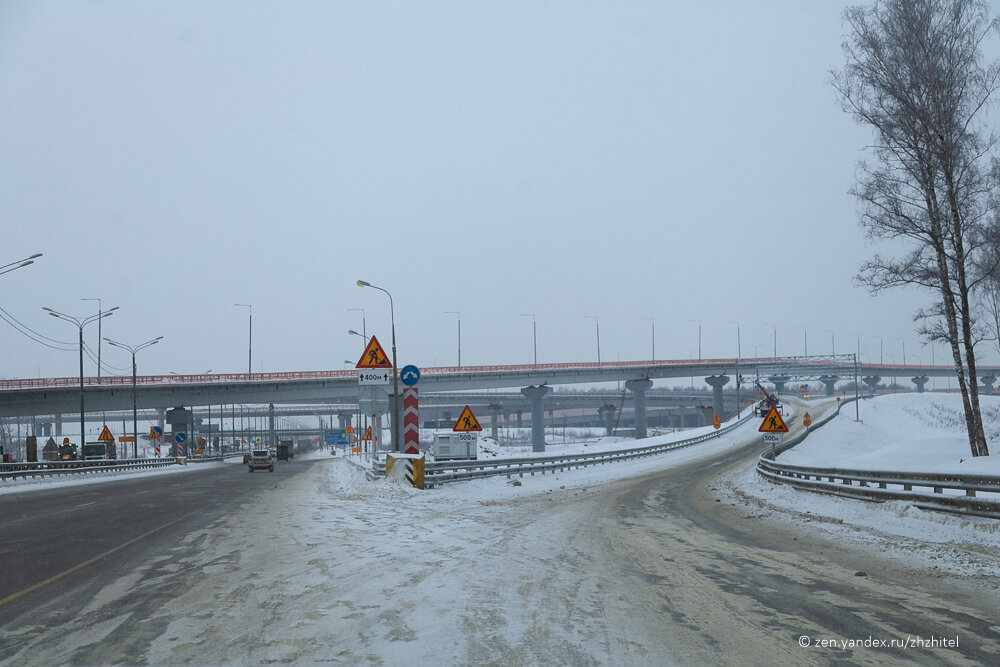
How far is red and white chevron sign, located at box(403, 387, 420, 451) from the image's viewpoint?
2452cm

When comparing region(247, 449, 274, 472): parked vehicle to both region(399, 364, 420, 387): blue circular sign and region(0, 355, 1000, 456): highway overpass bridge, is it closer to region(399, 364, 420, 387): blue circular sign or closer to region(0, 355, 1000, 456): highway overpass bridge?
region(0, 355, 1000, 456): highway overpass bridge

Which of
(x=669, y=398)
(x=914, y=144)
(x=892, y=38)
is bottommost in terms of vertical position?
(x=669, y=398)

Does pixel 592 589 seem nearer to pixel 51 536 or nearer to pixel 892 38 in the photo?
pixel 51 536

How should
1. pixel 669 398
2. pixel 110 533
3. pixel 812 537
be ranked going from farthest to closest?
pixel 669 398
pixel 110 533
pixel 812 537

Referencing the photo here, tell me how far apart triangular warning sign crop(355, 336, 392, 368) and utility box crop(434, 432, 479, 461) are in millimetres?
24425

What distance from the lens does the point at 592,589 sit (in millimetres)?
8672

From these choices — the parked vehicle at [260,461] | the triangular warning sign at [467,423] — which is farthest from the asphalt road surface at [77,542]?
the parked vehicle at [260,461]

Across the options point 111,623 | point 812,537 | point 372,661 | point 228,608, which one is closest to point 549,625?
point 372,661

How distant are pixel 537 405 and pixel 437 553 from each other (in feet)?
282

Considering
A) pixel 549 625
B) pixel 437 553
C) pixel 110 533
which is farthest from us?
pixel 110 533

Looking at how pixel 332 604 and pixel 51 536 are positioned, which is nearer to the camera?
pixel 332 604

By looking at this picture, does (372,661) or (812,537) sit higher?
(372,661)

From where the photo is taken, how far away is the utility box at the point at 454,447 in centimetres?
4991

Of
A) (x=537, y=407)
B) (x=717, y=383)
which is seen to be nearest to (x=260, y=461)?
(x=537, y=407)
